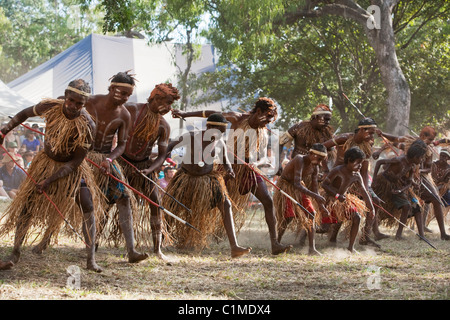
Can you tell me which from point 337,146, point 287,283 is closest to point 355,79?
point 337,146

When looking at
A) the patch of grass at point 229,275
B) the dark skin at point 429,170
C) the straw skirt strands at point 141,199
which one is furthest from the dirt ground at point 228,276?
the dark skin at point 429,170

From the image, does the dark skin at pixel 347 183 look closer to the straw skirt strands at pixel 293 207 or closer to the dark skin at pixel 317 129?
the straw skirt strands at pixel 293 207

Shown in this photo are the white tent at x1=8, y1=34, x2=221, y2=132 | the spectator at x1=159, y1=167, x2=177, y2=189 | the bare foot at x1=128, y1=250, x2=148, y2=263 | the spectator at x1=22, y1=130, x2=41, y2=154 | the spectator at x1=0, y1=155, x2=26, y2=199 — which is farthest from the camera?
the white tent at x1=8, y1=34, x2=221, y2=132

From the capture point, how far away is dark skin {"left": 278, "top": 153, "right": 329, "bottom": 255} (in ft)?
22.5

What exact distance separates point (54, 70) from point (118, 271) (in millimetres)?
12779

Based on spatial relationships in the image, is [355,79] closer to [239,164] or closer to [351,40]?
[351,40]

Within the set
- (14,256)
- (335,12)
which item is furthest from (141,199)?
(335,12)

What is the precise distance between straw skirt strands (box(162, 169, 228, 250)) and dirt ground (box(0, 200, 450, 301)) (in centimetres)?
17

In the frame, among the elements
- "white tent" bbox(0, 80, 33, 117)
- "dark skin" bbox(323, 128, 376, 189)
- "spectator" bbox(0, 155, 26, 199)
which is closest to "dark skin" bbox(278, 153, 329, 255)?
"dark skin" bbox(323, 128, 376, 189)

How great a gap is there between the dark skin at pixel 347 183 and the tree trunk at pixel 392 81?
21.5ft

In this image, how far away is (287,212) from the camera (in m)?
7.06

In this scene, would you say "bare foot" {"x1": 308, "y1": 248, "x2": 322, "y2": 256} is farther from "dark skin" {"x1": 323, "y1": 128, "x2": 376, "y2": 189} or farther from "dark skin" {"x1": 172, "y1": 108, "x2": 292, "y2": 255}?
"dark skin" {"x1": 323, "y1": 128, "x2": 376, "y2": 189}

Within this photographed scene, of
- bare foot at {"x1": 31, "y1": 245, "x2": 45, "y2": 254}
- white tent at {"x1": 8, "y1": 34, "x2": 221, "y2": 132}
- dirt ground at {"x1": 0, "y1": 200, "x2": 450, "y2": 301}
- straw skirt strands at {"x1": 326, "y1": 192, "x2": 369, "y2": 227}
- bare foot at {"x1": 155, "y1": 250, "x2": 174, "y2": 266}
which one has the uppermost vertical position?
white tent at {"x1": 8, "y1": 34, "x2": 221, "y2": 132}

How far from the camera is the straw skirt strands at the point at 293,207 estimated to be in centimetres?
698
